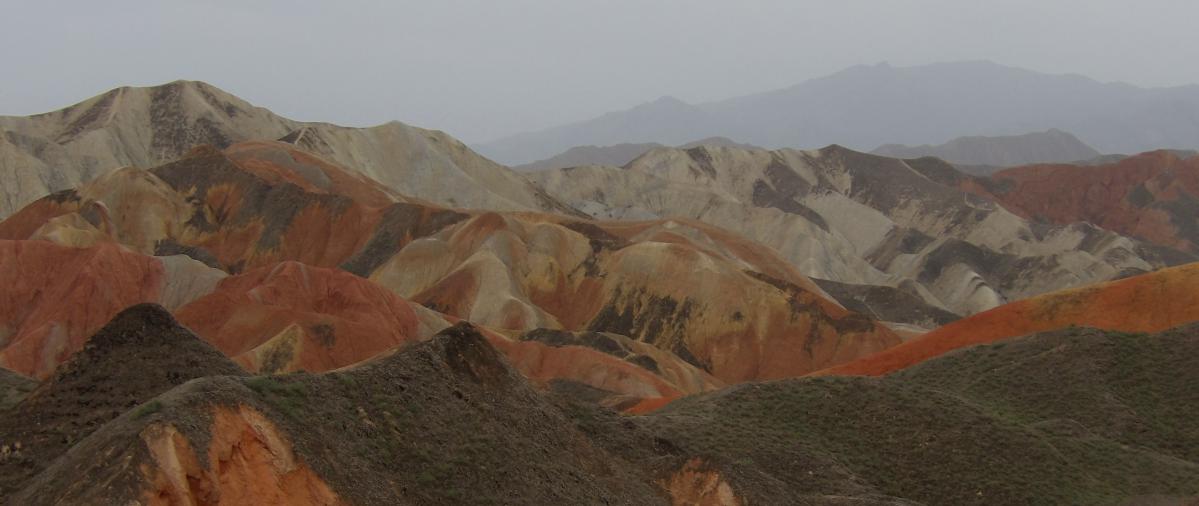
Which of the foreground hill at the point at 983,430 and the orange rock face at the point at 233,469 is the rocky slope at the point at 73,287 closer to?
the foreground hill at the point at 983,430

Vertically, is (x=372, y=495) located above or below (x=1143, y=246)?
above

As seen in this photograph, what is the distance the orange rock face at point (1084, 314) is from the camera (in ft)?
201

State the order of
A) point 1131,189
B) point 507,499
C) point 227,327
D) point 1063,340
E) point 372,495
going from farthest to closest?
point 1131,189
point 227,327
point 1063,340
point 507,499
point 372,495

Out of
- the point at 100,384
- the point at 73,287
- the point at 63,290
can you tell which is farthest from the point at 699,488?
the point at 63,290

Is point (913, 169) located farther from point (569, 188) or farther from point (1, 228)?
point (1, 228)

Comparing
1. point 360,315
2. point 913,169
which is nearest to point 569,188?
point 913,169

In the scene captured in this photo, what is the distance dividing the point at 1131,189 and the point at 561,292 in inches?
4850

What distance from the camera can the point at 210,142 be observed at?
13175 centimetres

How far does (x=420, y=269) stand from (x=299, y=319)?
28.8 metres

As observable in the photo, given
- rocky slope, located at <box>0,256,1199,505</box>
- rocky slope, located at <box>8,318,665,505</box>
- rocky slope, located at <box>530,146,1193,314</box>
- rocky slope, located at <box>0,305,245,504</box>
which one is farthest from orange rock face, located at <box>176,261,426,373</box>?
rocky slope, located at <box>530,146,1193,314</box>

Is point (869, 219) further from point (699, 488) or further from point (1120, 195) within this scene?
point (699, 488)

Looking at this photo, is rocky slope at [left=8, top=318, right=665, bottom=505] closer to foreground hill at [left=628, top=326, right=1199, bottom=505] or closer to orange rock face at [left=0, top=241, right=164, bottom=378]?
foreground hill at [left=628, top=326, right=1199, bottom=505]

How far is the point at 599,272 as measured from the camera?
321 feet

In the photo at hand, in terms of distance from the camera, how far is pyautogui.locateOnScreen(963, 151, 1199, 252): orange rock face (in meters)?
171
